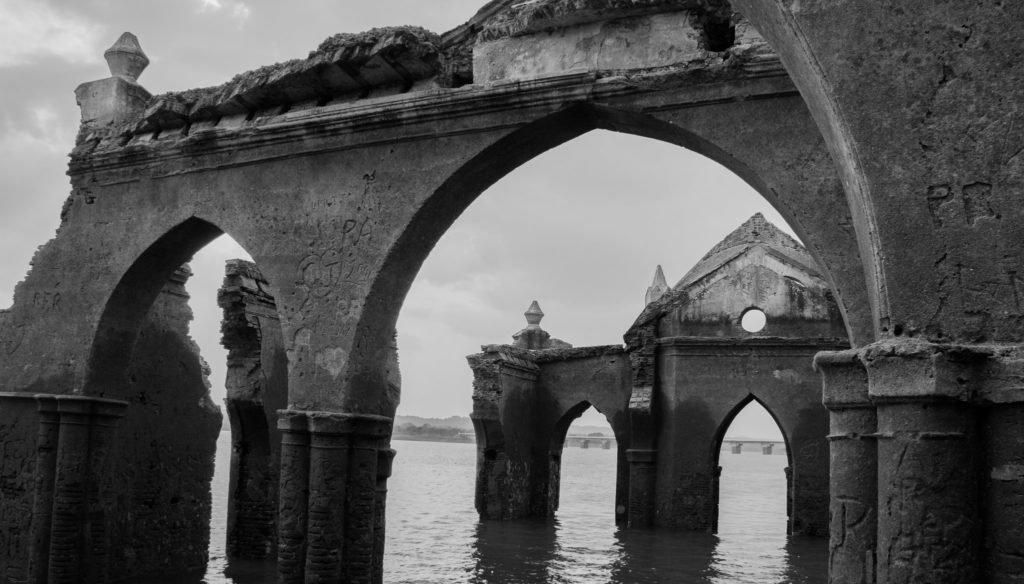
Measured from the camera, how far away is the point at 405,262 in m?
7.15

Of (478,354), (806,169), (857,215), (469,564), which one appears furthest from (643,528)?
(857,215)

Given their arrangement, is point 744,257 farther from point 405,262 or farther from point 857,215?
point 857,215

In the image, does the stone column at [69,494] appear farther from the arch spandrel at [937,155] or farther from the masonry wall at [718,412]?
the masonry wall at [718,412]

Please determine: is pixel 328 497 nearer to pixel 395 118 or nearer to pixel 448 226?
pixel 448 226

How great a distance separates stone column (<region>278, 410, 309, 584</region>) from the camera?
6793 millimetres

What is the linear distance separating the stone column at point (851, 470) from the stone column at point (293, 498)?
3899mm

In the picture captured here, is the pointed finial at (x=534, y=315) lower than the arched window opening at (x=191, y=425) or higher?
higher

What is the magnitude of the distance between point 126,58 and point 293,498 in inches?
183

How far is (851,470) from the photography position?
413cm

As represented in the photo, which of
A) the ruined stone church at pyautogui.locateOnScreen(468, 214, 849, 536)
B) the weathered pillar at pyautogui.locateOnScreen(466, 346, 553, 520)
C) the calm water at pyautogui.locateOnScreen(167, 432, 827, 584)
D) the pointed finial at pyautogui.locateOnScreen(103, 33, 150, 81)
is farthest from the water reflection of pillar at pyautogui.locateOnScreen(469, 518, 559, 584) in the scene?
the pointed finial at pyautogui.locateOnScreen(103, 33, 150, 81)

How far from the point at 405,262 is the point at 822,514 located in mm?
11690

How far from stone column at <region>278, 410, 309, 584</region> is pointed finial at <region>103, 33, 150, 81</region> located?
13.3 feet

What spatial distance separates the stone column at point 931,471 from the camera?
3240 mm

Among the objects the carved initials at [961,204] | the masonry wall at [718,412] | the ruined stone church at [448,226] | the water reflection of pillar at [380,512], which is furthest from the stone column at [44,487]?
the masonry wall at [718,412]
